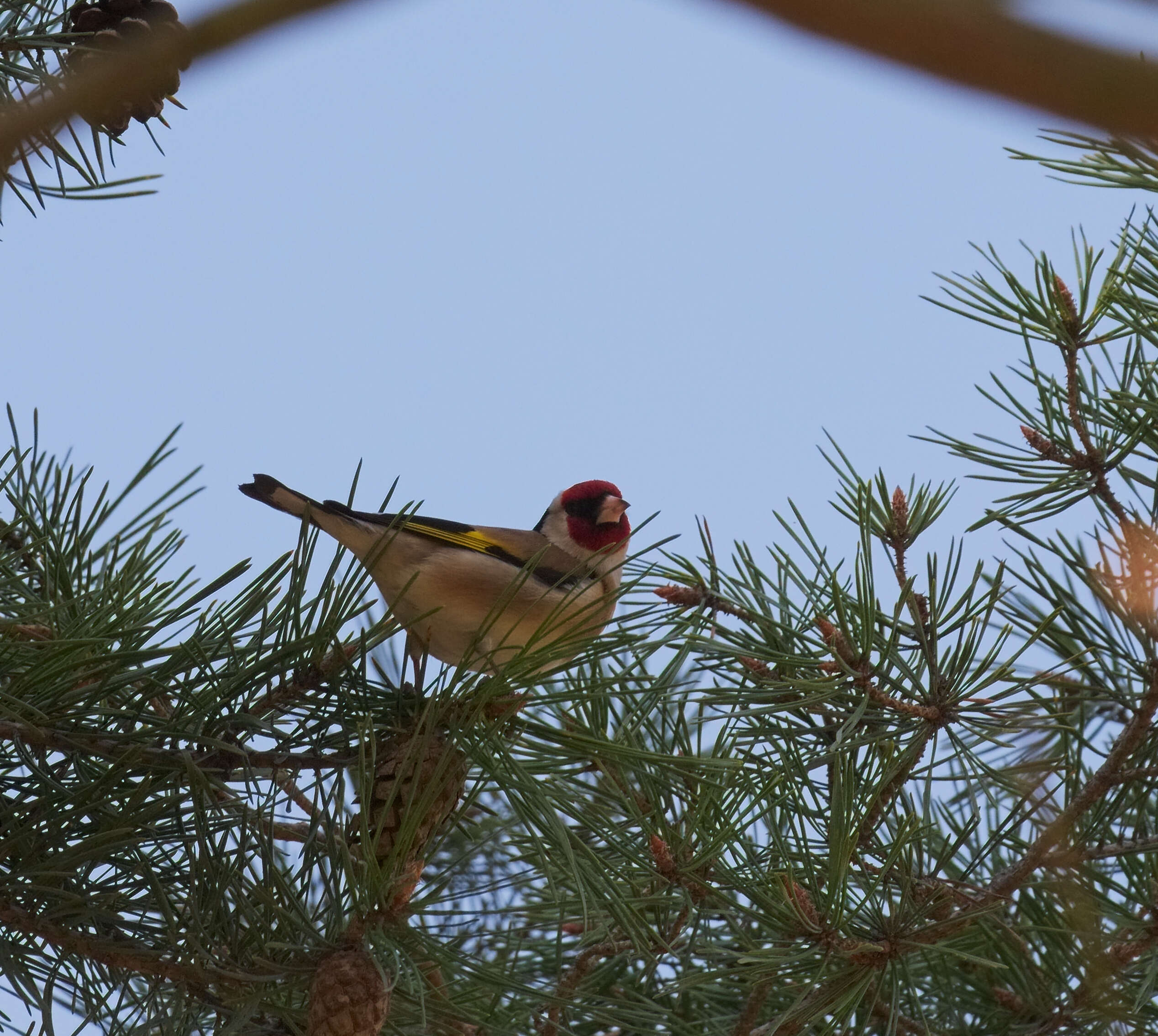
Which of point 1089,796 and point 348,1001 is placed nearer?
point 348,1001

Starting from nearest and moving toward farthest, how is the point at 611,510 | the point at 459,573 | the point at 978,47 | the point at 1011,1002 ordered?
the point at 978,47 < the point at 1011,1002 < the point at 459,573 < the point at 611,510

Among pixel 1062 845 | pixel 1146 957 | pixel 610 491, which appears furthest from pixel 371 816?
pixel 610 491

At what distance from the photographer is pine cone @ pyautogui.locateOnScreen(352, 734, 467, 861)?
3.78ft

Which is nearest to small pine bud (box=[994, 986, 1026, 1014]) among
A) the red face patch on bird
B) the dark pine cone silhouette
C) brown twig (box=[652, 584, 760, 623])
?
brown twig (box=[652, 584, 760, 623])

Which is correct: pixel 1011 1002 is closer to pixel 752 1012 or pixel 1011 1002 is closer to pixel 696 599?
pixel 752 1012

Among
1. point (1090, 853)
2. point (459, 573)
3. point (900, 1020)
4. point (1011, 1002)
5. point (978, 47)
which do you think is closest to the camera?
point (978, 47)

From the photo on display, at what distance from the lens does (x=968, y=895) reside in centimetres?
135

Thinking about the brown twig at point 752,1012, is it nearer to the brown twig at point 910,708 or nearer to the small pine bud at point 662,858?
the small pine bud at point 662,858

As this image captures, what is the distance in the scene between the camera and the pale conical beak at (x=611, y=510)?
2500 mm

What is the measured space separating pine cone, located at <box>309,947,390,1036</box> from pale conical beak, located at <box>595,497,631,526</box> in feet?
4.75

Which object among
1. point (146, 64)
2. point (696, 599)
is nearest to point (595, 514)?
point (696, 599)

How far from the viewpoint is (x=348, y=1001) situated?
3.59 feet

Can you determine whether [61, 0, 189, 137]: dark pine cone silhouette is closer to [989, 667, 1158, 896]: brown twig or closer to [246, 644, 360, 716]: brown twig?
[246, 644, 360, 716]: brown twig

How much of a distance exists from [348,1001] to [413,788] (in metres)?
0.19
